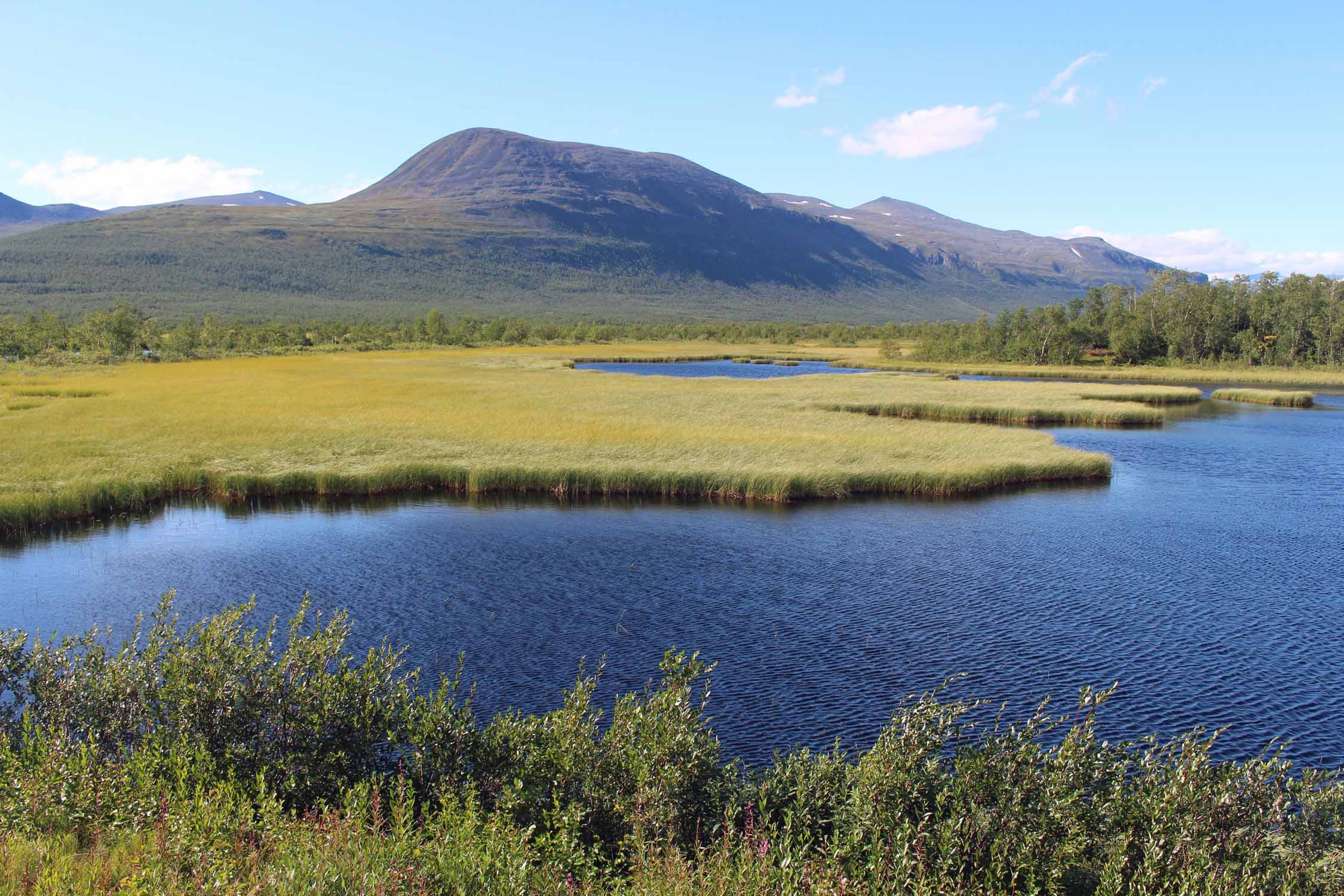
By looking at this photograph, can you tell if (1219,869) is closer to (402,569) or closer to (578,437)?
(402,569)

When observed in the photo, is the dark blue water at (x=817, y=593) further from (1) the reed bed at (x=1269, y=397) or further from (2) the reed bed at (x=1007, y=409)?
(1) the reed bed at (x=1269, y=397)

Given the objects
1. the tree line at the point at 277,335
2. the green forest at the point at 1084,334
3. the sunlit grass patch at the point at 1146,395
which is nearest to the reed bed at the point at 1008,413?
the sunlit grass patch at the point at 1146,395

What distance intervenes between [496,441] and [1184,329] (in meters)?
100

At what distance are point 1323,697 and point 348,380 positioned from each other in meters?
64.5

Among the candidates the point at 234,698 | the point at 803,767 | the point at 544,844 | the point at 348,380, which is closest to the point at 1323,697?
the point at 803,767

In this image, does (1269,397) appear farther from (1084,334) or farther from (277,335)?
(277,335)

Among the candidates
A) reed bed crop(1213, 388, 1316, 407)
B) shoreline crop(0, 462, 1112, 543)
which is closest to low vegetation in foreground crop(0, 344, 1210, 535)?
shoreline crop(0, 462, 1112, 543)

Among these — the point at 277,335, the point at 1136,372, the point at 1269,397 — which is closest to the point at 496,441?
the point at 1269,397

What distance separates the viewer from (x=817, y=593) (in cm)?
2266

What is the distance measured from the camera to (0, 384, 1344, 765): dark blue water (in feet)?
54.7

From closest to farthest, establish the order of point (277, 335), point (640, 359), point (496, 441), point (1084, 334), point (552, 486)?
point (552, 486), point (496, 441), point (640, 359), point (1084, 334), point (277, 335)

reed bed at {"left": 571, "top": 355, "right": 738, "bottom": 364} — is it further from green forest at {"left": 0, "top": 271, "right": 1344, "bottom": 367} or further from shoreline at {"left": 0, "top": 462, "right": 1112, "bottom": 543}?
shoreline at {"left": 0, "top": 462, "right": 1112, "bottom": 543}

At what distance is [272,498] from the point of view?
33312 millimetres

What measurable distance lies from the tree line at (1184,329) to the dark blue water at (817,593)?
271 feet
